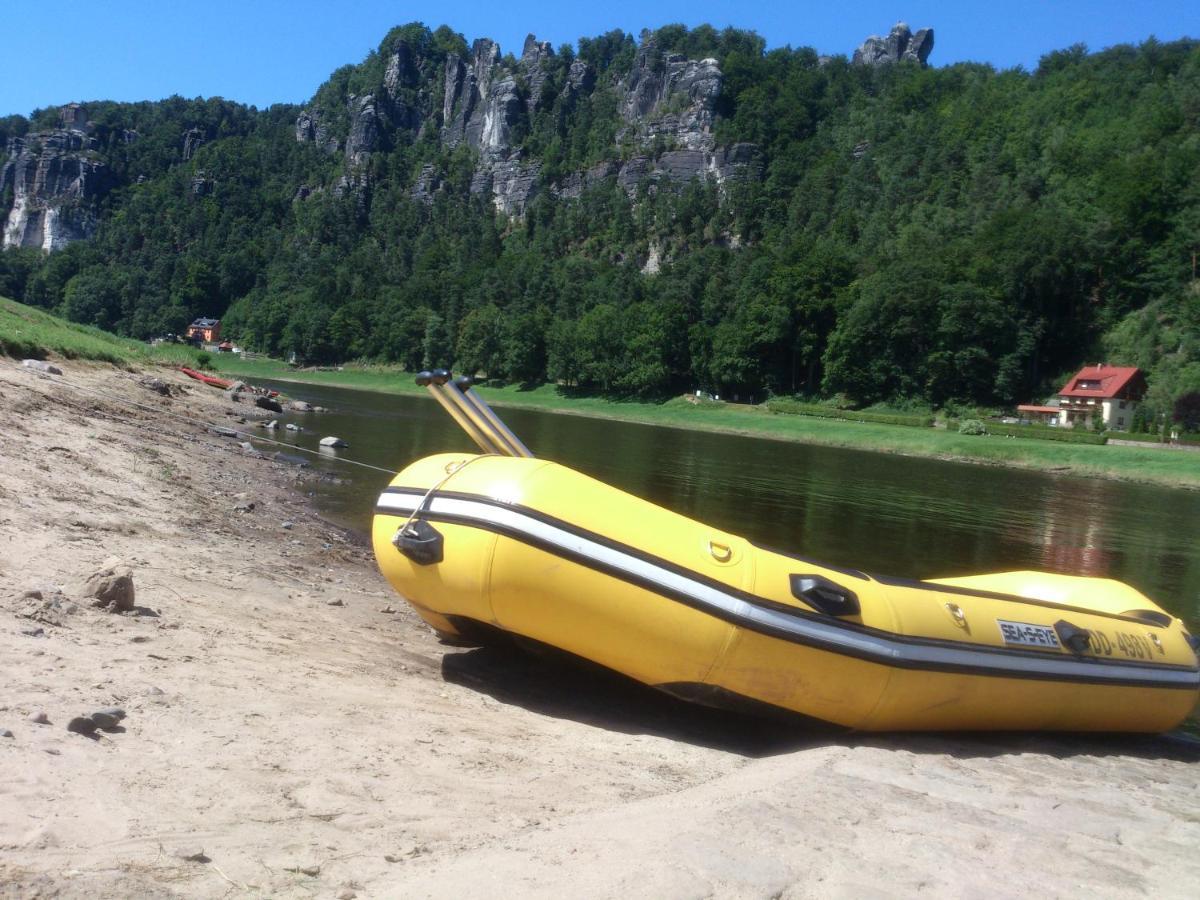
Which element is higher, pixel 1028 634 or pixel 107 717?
pixel 1028 634

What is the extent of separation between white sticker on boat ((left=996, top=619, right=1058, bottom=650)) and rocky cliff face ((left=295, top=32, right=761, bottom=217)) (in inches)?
5583

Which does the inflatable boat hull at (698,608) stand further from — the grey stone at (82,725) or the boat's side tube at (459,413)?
the grey stone at (82,725)

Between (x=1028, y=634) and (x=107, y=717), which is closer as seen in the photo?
(x=107, y=717)

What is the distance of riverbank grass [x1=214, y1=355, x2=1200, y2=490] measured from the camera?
123 ft

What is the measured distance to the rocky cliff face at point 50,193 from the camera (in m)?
179

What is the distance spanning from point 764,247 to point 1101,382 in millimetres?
49543

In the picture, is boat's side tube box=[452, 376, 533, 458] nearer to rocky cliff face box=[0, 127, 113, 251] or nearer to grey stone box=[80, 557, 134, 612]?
grey stone box=[80, 557, 134, 612]

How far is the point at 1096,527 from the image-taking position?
22.2 metres

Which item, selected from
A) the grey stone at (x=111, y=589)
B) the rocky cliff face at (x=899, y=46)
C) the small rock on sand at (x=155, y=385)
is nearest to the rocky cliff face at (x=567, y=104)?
the rocky cliff face at (x=899, y=46)

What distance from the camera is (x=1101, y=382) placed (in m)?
57.9

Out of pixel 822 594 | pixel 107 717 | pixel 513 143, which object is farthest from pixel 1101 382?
pixel 513 143

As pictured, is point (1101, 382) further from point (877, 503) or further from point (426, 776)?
point (426, 776)

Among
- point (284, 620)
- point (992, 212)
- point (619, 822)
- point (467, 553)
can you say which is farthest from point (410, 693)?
point (992, 212)

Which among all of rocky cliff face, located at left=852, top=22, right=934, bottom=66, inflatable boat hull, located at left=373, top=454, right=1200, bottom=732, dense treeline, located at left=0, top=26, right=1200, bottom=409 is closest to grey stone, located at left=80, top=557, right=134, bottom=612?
inflatable boat hull, located at left=373, top=454, right=1200, bottom=732
